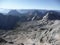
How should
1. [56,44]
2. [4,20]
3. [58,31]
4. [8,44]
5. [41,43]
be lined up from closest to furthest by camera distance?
[56,44] → [58,31] → [41,43] → [8,44] → [4,20]

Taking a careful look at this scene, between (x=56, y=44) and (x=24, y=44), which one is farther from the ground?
(x=24, y=44)

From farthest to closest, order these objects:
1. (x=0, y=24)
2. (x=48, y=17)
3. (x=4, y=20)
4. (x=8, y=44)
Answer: (x=48, y=17)
(x=4, y=20)
(x=0, y=24)
(x=8, y=44)

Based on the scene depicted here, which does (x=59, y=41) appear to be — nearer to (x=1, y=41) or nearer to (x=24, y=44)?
(x=24, y=44)

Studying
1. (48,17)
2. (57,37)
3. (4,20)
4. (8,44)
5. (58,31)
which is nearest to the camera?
(57,37)

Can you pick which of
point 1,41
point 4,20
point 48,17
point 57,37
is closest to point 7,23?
point 4,20

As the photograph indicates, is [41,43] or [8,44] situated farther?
[8,44]

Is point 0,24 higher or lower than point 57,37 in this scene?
higher

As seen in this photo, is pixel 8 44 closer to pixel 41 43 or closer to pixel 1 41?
pixel 1 41

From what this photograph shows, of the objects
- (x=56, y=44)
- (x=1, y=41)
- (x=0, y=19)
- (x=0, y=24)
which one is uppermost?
(x=0, y=19)

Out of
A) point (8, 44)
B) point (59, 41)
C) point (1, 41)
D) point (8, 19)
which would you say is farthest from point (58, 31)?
point (8, 19)
